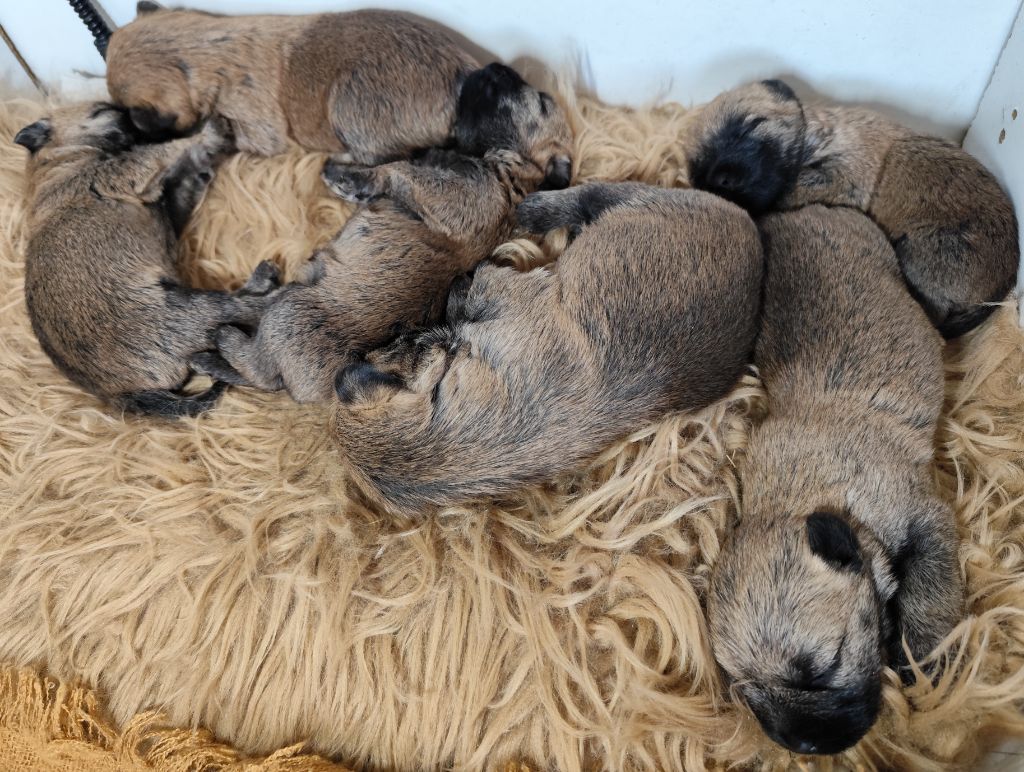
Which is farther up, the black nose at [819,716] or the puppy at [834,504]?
the puppy at [834,504]

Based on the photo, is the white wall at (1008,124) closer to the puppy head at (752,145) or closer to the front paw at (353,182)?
the puppy head at (752,145)

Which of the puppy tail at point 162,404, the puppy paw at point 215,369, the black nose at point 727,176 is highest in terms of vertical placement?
the black nose at point 727,176

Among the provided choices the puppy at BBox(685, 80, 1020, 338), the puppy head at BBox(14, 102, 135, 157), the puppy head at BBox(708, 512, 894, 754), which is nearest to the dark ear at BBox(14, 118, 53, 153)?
the puppy head at BBox(14, 102, 135, 157)

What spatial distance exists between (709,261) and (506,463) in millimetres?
519

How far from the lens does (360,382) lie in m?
1.32

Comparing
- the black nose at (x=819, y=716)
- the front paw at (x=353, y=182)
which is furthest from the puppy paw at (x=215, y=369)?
the black nose at (x=819, y=716)

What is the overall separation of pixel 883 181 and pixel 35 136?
73.5 inches

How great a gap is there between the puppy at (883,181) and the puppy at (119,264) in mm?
1019

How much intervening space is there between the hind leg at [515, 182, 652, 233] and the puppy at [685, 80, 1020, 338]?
179mm

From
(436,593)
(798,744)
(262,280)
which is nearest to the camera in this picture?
(798,744)

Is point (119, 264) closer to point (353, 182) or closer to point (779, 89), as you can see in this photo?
point (353, 182)

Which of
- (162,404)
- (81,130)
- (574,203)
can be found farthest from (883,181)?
(81,130)

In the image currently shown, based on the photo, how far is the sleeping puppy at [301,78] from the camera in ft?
5.16

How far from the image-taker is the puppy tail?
4.76 ft
